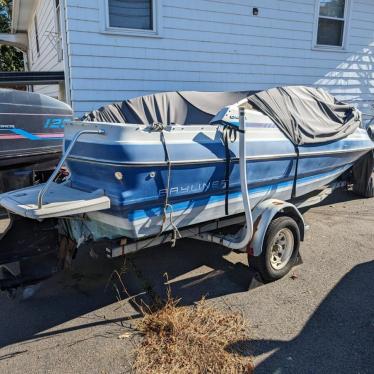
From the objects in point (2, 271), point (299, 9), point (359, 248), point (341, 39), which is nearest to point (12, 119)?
point (2, 271)

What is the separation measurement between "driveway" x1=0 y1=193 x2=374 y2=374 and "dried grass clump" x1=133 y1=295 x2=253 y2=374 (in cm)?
13

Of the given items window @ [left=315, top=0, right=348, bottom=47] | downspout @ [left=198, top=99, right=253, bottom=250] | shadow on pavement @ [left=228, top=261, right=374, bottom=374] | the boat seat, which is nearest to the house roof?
window @ [left=315, top=0, right=348, bottom=47]

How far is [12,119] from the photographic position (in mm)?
5215

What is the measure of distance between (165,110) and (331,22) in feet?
20.5

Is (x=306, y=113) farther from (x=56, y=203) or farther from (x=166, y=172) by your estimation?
(x=56, y=203)

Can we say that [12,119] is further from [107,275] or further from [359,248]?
[359,248]

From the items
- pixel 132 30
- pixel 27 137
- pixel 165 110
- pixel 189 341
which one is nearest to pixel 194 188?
pixel 189 341

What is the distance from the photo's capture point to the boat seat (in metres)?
2.94

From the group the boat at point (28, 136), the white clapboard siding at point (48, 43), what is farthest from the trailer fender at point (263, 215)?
the white clapboard siding at point (48, 43)

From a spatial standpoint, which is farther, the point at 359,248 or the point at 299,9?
the point at 299,9

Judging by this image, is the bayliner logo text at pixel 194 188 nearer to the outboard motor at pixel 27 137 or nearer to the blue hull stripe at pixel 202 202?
the blue hull stripe at pixel 202 202

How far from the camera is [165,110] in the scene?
17.0 feet

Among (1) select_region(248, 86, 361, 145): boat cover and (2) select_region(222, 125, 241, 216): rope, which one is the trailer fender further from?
(1) select_region(248, 86, 361, 145): boat cover

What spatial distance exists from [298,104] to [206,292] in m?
2.58
